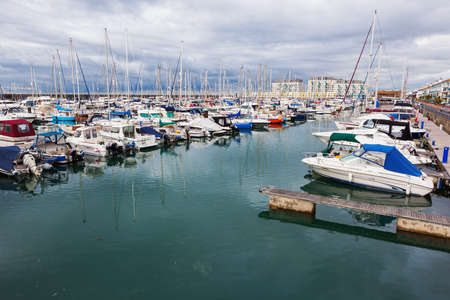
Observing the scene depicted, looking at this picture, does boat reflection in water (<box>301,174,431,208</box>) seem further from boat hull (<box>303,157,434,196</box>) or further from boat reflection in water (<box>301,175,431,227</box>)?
boat hull (<box>303,157,434,196</box>)

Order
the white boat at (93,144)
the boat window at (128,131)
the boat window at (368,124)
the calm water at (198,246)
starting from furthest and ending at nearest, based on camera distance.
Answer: the boat window at (368,124)
the boat window at (128,131)
the white boat at (93,144)
the calm water at (198,246)

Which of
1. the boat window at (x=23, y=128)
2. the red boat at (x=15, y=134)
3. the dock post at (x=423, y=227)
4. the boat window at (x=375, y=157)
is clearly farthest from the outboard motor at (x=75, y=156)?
the dock post at (x=423, y=227)

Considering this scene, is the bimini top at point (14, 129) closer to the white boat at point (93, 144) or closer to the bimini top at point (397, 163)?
the white boat at point (93, 144)

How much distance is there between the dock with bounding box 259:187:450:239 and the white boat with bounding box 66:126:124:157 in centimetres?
1743

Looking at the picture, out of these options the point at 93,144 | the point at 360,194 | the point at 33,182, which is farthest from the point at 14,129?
the point at 360,194

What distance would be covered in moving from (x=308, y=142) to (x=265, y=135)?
26.5 feet

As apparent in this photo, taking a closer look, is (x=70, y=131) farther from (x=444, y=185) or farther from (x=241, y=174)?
(x=444, y=185)

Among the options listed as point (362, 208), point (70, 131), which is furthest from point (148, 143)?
point (362, 208)

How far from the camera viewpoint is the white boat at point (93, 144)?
25977mm

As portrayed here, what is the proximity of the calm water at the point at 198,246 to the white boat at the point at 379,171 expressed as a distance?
717 millimetres

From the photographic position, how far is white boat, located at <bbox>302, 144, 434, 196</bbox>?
619 inches

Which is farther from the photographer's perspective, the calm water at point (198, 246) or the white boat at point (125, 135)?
the white boat at point (125, 135)

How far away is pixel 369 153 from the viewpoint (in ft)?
56.2

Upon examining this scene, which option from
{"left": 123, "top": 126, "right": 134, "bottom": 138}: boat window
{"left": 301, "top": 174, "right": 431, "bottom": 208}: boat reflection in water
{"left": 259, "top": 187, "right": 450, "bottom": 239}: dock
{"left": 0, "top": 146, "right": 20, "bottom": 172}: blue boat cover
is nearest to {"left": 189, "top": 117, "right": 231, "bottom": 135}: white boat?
{"left": 123, "top": 126, "right": 134, "bottom": 138}: boat window
